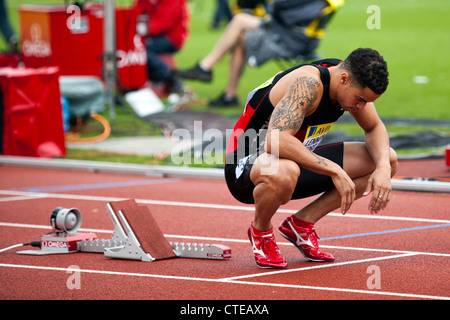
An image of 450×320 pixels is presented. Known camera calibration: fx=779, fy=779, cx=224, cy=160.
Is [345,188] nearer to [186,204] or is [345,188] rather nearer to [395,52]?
[186,204]

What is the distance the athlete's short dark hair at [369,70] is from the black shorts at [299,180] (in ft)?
2.22

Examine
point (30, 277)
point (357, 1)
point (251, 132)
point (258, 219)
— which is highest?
point (357, 1)

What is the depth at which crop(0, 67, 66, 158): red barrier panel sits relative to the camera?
312 inches

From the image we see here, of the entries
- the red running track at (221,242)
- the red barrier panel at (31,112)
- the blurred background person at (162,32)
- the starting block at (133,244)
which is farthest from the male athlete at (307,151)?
the blurred background person at (162,32)

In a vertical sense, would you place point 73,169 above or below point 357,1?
below

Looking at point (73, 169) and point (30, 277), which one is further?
point (73, 169)

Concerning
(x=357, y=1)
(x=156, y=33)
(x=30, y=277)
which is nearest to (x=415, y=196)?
(x=30, y=277)

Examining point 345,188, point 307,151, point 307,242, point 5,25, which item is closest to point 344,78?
point 307,151

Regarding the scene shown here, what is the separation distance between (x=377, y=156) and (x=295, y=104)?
26.8 inches

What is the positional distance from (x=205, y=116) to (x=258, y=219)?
A: 210 inches

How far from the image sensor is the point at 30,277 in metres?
4.35

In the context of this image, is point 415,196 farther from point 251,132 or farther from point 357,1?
point 357,1
